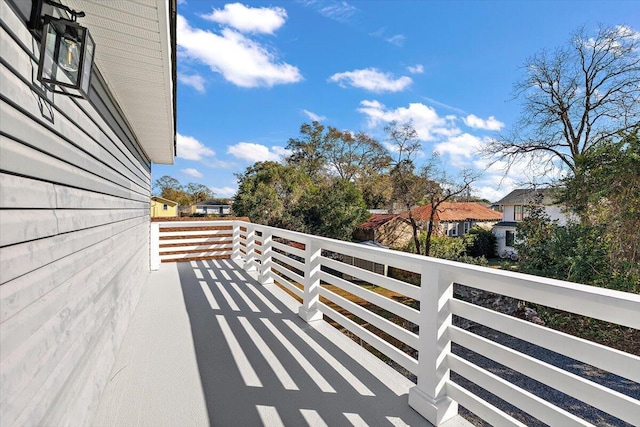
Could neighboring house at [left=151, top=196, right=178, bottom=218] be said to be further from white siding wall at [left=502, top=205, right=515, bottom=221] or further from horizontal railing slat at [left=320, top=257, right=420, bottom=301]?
horizontal railing slat at [left=320, top=257, right=420, bottom=301]

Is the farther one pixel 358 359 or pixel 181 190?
pixel 181 190

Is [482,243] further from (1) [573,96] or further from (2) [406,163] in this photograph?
(1) [573,96]

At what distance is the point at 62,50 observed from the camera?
54.4 inches

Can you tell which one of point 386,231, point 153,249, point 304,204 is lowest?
point 386,231

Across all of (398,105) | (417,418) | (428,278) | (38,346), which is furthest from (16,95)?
(398,105)

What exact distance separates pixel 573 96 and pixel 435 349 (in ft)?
50.8

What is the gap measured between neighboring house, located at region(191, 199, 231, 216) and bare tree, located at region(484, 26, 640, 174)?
34063 mm

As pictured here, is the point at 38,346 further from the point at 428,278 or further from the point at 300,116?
the point at 300,116

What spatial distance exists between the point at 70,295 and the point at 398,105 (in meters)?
25.4

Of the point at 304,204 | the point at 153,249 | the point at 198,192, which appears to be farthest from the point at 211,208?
the point at 153,249

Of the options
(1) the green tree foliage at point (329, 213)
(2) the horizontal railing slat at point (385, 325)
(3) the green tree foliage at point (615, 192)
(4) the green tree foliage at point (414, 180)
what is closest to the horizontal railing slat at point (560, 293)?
(2) the horizontal railing slat at point (385, 325)

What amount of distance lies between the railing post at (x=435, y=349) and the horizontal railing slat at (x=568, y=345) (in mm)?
128

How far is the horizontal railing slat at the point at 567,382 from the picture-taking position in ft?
3.72

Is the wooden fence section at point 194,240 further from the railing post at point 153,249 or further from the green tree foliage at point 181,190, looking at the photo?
the green tree foliage at point 181,190
